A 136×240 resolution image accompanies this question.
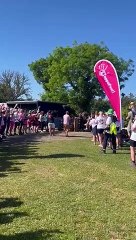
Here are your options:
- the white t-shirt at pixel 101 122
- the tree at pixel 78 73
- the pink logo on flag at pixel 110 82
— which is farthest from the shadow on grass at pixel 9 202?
the tree at pixel 78 73

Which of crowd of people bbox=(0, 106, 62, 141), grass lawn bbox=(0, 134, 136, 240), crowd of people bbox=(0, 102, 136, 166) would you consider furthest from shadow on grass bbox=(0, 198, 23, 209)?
crowd of people bbox=(0, 106, 62, 141)

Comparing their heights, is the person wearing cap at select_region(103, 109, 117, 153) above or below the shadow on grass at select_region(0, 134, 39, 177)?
above

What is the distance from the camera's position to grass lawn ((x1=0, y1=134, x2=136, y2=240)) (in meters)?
5.89

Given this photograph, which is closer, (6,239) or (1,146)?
(6,239)

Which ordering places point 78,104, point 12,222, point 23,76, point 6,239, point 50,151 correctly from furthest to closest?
point 23,76 → point 78,104 → point 50,151 → point 12,222 → point 6,239

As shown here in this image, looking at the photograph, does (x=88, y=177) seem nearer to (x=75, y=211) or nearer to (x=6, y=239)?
(x=75, y=211)

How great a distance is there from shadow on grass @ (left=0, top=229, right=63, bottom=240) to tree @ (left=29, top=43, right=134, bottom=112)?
50873 mm

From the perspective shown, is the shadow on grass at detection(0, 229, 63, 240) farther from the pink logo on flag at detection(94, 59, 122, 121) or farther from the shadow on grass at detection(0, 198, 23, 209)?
the pink logo on flag at detection(94, 59, 122, 121)

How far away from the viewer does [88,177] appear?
9.69 meters

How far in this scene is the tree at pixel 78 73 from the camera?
57219 mm

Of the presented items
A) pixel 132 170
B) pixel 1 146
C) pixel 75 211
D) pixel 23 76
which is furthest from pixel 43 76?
pixel 75 211

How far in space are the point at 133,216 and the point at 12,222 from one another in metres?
1.93

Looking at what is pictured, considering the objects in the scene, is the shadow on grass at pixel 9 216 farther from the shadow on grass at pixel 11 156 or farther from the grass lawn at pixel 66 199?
the shadow on grass at pixel 11 156

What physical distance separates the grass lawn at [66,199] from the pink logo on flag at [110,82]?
627 centimetres
